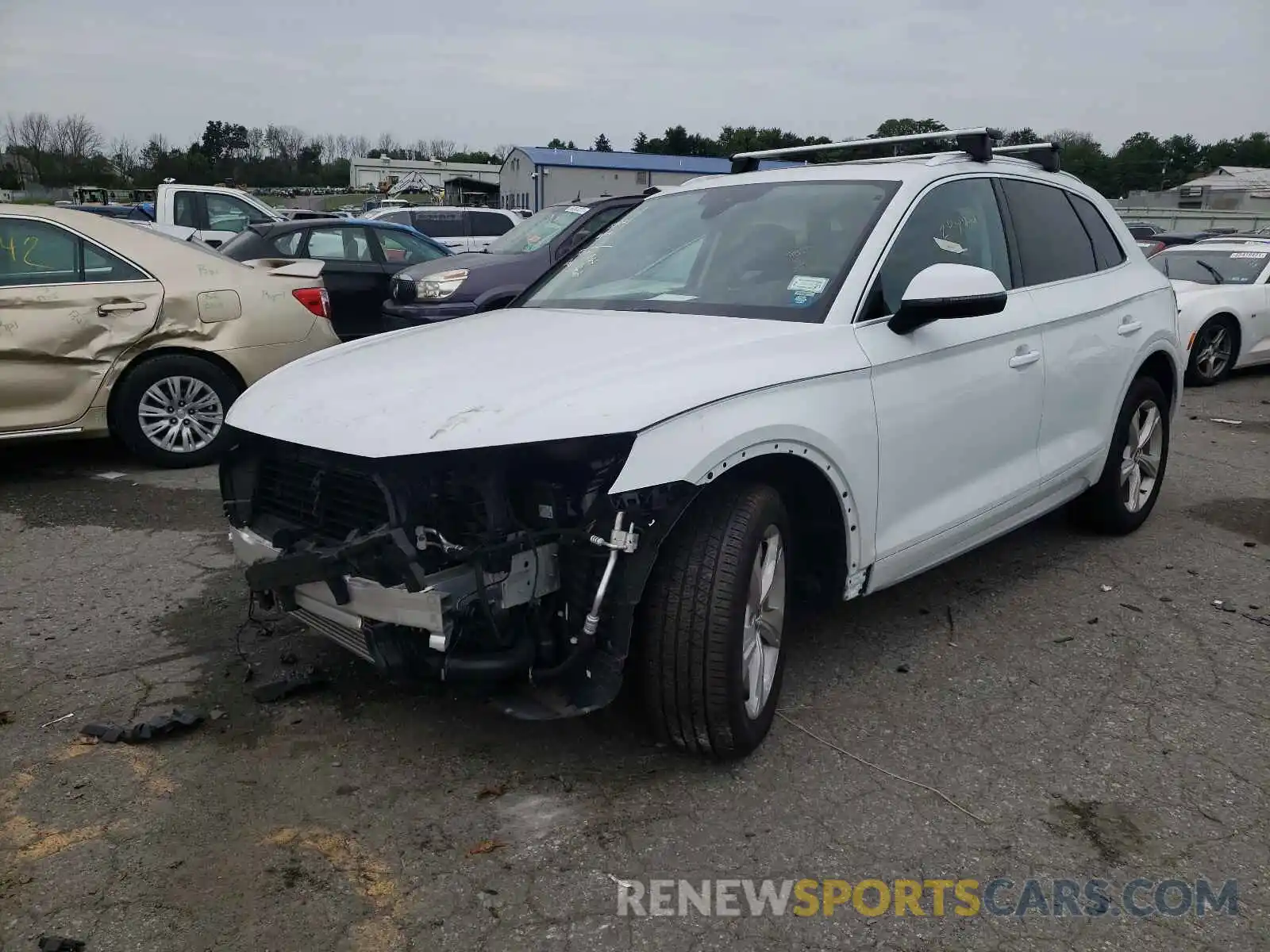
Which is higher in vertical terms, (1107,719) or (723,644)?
(723,644)

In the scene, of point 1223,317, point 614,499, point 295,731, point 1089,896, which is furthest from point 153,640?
point 1223,317

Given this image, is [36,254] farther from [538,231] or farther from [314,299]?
[538,231]

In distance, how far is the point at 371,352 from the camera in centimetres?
354

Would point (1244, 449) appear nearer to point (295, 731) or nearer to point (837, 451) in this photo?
point (837, 451)

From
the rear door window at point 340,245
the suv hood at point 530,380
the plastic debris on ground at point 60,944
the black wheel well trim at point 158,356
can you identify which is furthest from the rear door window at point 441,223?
the plastic debris on ground at point 60,944

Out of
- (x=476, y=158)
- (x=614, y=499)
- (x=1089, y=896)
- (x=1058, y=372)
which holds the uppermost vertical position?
(x=476, y=158)

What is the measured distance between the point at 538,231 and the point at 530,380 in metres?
6.83

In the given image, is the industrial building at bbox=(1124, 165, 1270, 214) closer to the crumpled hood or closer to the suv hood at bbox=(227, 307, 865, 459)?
the crumpled hood

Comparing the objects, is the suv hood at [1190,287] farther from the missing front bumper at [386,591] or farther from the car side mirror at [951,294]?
the missing front bumper at [386,591]

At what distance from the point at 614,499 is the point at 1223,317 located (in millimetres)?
10123

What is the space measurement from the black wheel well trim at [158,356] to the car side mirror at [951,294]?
4.55 m

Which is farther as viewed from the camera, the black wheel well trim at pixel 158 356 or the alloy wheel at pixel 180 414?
the alloy wheel at pixel 180 414

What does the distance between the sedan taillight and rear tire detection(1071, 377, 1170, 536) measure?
15.6 ft

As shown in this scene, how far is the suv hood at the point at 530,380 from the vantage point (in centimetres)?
266
